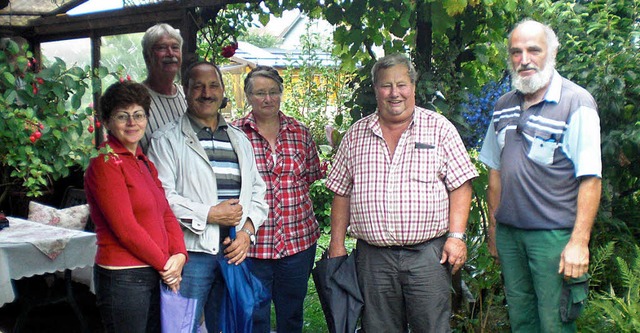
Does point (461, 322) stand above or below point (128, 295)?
below

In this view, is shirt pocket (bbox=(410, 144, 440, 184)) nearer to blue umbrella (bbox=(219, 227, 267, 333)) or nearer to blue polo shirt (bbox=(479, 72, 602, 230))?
blue polo shirt (bbox=(479, 72, 602, 230))

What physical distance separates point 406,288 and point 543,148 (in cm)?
89

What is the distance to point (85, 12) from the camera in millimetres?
5551

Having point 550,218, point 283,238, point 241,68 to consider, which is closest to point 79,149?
point 283,238

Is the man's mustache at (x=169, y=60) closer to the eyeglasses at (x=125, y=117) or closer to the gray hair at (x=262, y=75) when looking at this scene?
the gray hair at (x=262, y=75)

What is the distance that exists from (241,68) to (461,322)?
8.95m

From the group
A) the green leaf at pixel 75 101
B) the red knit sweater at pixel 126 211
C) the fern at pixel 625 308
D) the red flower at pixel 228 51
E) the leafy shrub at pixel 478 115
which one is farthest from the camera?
the red flower at pixel 228 51

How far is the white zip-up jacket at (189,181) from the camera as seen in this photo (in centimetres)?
294

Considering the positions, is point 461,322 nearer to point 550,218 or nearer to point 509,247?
point 509,247

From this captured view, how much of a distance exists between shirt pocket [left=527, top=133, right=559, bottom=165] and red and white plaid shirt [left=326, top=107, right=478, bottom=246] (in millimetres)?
295

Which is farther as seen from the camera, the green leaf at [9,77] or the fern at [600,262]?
the fern at [600,262]

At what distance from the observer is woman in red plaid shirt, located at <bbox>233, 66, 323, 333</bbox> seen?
3395 mm

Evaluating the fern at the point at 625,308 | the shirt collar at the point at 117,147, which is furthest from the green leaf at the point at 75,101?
the fern at the point at 625,308

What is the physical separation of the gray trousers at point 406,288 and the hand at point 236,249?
1.91 ft
